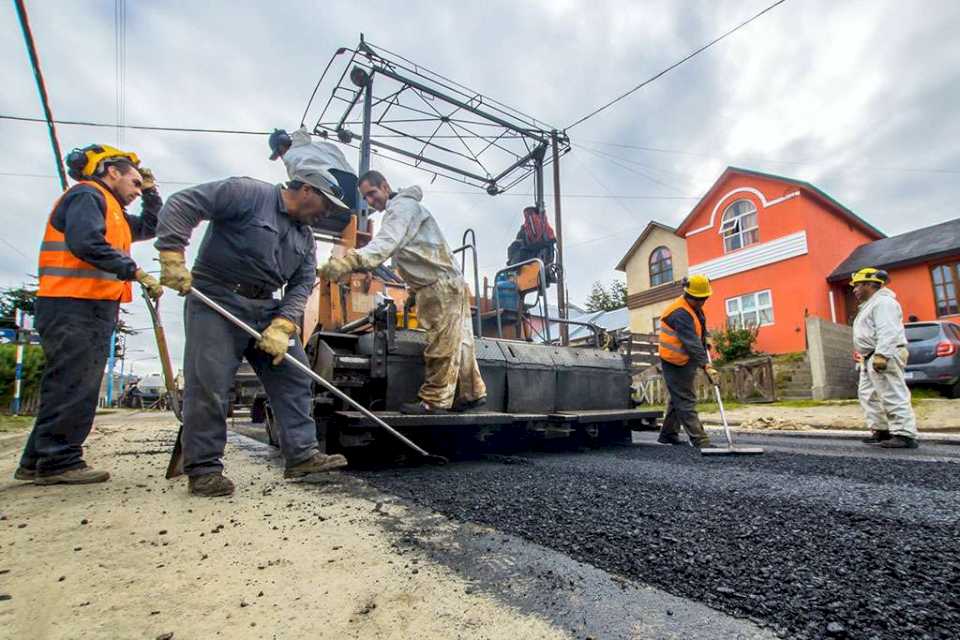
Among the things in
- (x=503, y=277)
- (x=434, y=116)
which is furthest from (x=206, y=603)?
(x=434, y=116)

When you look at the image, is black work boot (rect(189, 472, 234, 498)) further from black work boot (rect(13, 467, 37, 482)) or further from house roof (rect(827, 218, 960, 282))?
house roof (rect(827, 218, 960, 282))

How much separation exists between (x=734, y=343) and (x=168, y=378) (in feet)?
50.5

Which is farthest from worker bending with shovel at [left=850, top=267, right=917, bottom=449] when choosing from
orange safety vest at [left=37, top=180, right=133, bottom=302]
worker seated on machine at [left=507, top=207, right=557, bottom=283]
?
orange safety vest at [left=37, top=180, right=133, bottom=302]

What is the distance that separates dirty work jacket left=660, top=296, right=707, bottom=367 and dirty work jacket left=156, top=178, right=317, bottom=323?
365 cm

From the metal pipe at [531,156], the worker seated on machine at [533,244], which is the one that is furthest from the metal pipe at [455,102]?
the worker seated on machine at [533,244]

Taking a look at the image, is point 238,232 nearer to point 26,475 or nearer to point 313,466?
point 313,466

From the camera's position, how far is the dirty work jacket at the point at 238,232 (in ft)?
8.14

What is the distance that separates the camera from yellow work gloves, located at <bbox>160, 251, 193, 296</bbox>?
2.40 meters

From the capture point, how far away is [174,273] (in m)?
2.40

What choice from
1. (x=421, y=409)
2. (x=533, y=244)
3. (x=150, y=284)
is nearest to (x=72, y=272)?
(x=150, y=284)

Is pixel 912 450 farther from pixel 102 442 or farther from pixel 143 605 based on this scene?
pixel 102 442

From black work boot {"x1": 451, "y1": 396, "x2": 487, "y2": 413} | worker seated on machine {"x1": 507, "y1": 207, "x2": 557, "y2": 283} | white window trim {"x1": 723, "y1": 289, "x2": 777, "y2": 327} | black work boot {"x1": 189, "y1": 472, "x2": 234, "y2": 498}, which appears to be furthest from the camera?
white window trim {"x1": 723, "y1": 289, "x2": 777, "y2": 327}

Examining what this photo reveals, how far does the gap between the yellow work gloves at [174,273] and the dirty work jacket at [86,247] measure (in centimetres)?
25

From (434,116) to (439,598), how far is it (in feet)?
41.4
